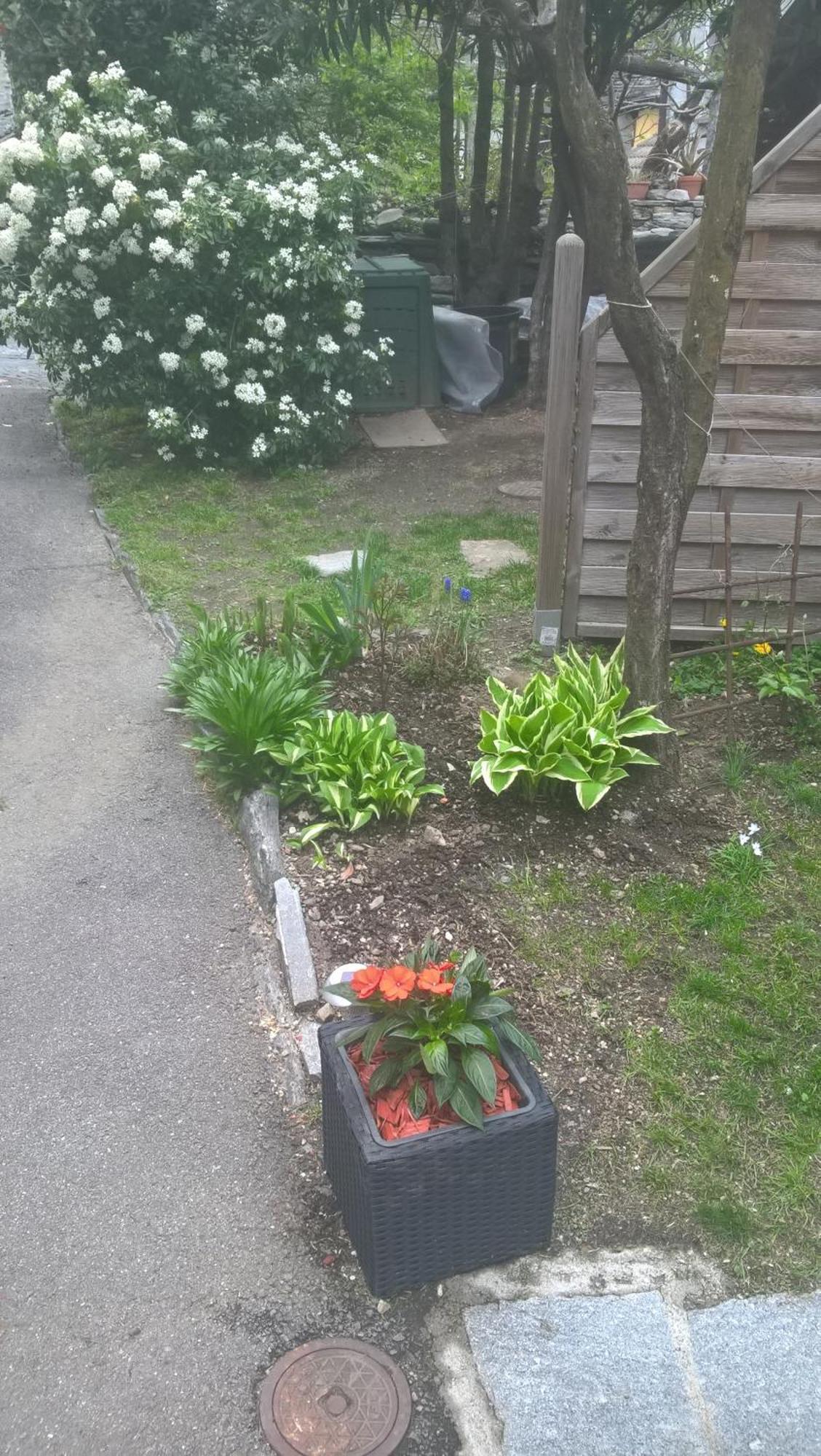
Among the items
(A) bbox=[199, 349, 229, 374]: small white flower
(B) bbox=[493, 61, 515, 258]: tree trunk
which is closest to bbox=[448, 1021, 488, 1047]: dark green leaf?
(A) bbox=[199, 349, 229, 374]: small white flower

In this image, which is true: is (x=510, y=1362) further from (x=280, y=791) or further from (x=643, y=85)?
(x=643, y=85)

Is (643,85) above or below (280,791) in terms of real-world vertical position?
above

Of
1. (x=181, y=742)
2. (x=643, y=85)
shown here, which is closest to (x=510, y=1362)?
(x=181, y=742)

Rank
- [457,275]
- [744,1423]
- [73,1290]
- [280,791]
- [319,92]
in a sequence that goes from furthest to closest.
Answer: [457,275], [319,92], [280,791], [73,1290], [744,1423]

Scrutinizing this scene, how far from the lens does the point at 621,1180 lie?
124 inches

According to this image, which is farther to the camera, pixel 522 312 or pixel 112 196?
pixel 522 312

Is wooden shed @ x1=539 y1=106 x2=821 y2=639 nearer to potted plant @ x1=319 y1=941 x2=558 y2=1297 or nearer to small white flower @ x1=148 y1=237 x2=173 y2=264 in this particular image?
potted plant @ x1=319 y1=941 x2=558 y2=1297

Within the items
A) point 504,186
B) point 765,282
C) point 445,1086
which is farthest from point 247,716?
point 504,186

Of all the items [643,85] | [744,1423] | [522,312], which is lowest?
[744,1423]

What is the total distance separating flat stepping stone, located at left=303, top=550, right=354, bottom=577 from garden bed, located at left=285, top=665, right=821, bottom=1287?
2.03 metres

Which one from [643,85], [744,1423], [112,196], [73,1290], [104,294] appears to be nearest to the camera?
[744,1423]

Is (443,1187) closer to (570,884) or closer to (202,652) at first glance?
(570,884)

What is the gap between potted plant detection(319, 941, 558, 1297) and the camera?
273 centimetres

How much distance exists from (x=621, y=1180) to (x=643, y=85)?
20.9 metres
